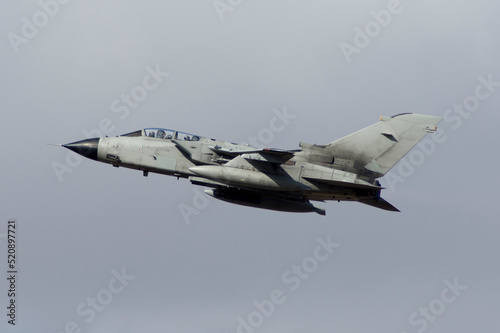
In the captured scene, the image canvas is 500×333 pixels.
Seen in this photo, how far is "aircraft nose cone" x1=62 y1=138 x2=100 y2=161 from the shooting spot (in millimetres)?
34084

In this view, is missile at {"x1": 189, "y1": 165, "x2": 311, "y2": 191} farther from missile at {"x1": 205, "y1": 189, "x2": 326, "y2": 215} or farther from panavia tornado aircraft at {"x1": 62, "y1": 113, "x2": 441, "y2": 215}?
missile at {"x1": 205, "y1": 189, "x2": 326, "y2": 215}

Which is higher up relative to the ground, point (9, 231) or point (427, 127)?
point (427, 127)

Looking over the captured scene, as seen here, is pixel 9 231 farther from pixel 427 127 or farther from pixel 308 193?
pixel 427 127

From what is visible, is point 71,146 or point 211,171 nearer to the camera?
point 211,171

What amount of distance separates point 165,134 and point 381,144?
9747mm

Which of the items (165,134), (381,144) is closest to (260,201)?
(165,134)

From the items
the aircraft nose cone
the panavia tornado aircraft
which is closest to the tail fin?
the panavia tornado aircraft

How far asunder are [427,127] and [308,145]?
540cm

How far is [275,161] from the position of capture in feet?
104

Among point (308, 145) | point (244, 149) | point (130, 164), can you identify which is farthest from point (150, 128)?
point (308, 145)

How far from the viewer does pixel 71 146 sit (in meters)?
34.4

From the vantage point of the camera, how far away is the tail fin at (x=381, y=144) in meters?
33.1

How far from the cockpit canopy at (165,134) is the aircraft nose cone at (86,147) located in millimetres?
1609

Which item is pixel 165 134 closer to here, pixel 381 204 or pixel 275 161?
pixel 275 161
